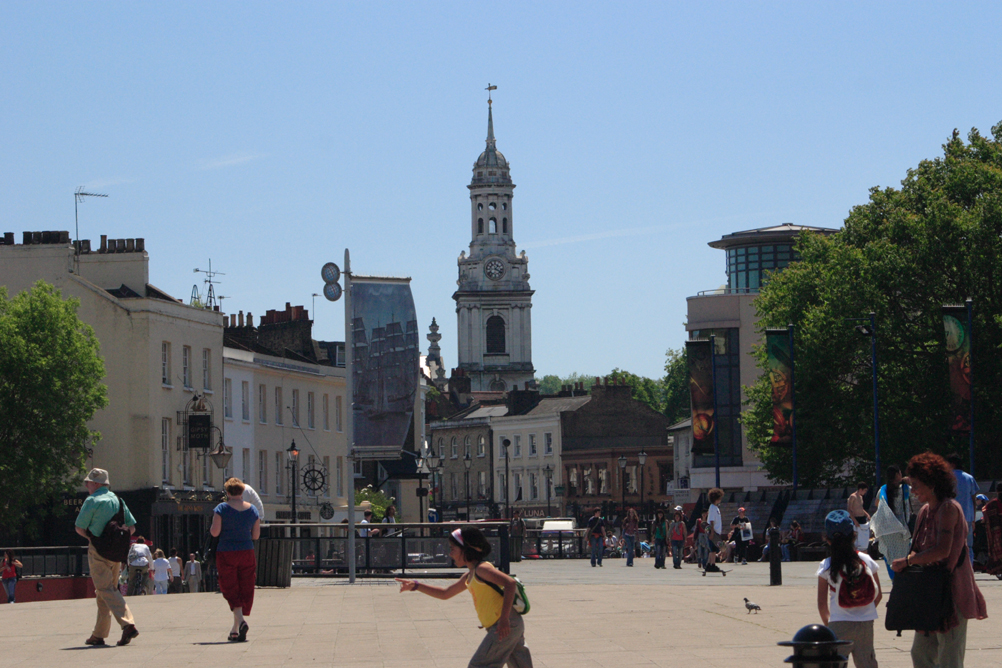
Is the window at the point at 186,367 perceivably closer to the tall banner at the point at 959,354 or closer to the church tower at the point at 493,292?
the tall banner at the point at 959,354

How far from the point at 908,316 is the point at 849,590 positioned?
42060 mm

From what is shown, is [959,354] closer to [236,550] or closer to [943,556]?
→ [236,550]

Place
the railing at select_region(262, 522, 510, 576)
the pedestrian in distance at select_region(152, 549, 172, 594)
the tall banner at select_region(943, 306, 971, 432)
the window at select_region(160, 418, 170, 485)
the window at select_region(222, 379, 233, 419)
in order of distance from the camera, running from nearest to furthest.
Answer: the railing at select_region(262, 522, 510, 576) < the pedestrian in distance at select_region(152, 549, 172, 594) < the tall banner at select_region(943, 306, 971, 432) < the window at select_region(160, 418, 170, 485) < the window at select_region(222, 379, 233, 419)

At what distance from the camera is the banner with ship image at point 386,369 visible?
34188mm

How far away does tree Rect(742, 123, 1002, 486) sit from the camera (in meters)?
47.0

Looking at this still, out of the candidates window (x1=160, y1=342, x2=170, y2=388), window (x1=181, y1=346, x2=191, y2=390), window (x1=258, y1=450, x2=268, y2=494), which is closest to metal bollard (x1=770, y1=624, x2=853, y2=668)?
window (x1=160, y1=342, x2=170, y2=388)

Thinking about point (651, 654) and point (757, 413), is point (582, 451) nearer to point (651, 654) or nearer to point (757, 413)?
point (757, 413)

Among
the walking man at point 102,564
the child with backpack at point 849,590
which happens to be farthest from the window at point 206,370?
the child with backpack at point 849,590

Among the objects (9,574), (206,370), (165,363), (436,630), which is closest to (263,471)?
(206,370)

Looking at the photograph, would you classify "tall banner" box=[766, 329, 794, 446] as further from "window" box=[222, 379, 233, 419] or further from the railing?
"window" box=[222, 379, 233, 419]

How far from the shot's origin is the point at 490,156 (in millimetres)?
169500

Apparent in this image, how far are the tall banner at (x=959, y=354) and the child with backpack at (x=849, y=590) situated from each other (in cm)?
3253

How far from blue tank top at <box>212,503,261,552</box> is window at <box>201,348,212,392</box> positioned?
40.6 meters

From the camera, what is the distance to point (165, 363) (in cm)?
5288
